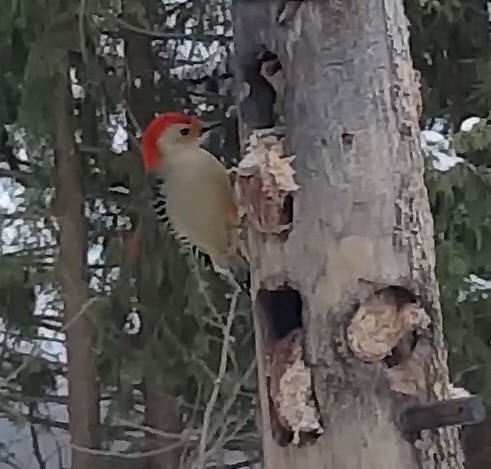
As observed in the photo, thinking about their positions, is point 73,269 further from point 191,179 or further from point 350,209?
point 350,209

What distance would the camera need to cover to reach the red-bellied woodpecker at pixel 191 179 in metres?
1.30

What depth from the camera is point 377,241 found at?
1.03 meters

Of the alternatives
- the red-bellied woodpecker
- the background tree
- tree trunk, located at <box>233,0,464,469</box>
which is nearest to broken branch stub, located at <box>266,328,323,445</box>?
tree trunk, located at <box>233,0,464,469</box>

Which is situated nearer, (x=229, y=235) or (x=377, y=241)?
(x=377, y=241)

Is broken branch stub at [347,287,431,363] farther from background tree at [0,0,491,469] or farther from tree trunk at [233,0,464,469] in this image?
background tree at [0,0,491,469]

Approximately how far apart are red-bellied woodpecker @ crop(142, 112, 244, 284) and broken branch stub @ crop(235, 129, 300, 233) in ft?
0.74

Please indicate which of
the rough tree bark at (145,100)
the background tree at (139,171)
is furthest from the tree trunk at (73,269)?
the rough tree bark at (145,100)

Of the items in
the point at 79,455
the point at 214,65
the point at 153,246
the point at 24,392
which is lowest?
the point at 79,455

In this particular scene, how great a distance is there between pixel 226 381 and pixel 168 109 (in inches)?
23.7

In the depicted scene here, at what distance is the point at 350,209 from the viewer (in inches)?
40.8

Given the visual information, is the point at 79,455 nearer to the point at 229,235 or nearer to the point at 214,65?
the point at 214,65

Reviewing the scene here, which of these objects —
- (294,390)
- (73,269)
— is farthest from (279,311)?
(73,269)

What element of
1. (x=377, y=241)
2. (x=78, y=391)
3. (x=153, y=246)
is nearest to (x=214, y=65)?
(x=153, y=246)

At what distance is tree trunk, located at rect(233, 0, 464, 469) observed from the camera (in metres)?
1.03
